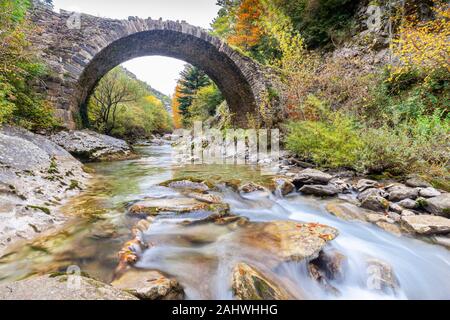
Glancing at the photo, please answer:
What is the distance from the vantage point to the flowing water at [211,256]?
2.03 m

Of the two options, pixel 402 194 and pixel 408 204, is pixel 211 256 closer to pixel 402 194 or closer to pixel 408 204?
pixel 408 204

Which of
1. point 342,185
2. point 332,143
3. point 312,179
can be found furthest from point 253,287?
point 332,143

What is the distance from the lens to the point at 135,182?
5.34 meters

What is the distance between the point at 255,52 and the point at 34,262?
1631cm

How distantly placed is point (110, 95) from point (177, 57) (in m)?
10.1

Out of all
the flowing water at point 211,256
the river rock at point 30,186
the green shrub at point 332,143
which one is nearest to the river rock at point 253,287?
Result: the flowing water at point 211,256

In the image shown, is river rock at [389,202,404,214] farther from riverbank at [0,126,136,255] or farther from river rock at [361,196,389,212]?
riverbank at [0,126,136,255]

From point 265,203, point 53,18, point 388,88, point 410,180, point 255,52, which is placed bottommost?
point 265,203

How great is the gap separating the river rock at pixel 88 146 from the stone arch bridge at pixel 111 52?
0.42 metres

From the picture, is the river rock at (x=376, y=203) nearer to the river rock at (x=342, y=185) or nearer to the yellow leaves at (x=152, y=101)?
the river rock at (x=342, y=185)

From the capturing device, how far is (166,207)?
3301 millimetres

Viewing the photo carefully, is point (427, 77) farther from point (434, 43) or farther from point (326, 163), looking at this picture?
point (326, 163)

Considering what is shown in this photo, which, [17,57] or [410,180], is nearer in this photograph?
[410,180]

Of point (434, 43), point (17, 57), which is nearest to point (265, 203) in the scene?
point (434, 43)
